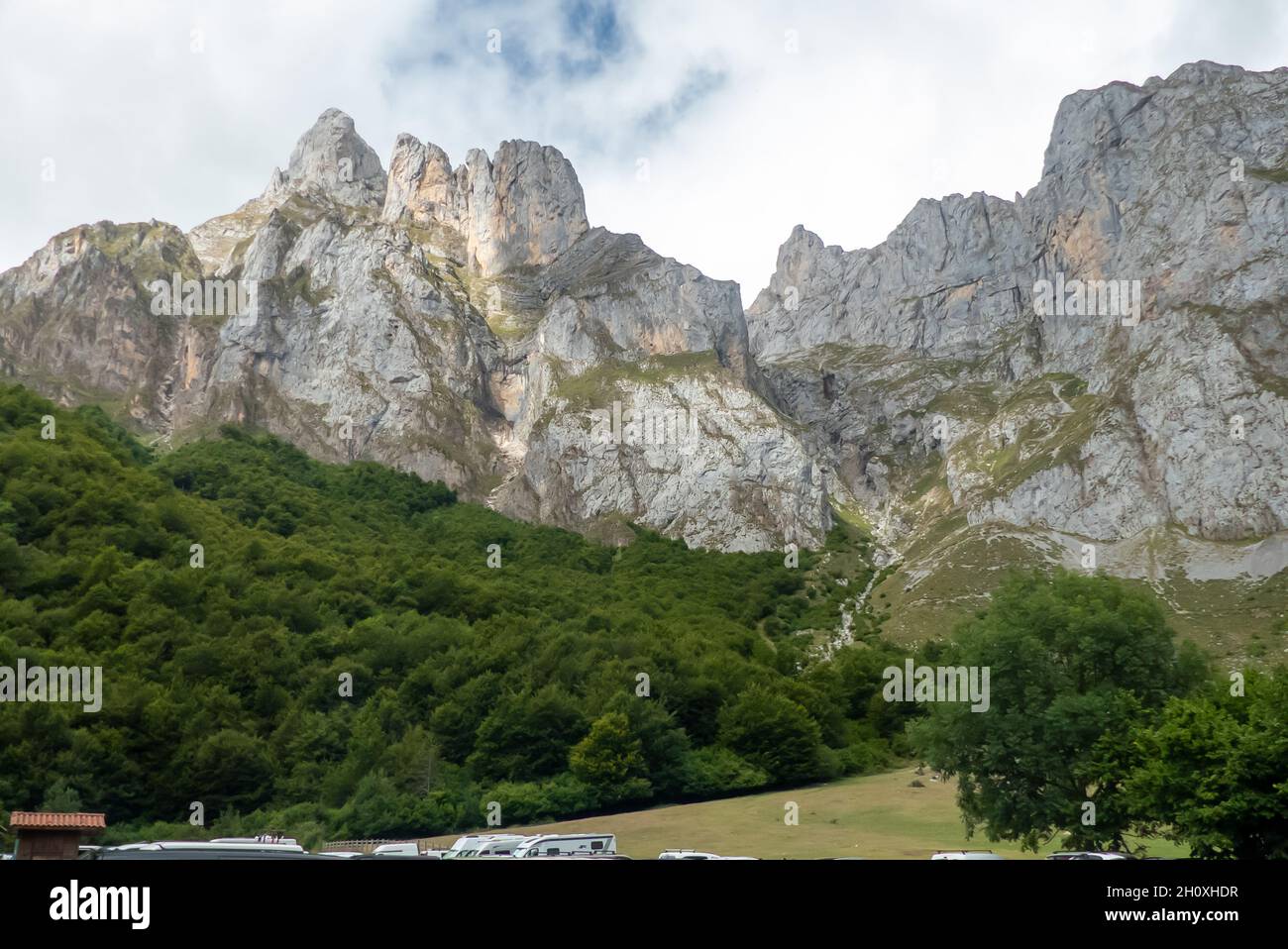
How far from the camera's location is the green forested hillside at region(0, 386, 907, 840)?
205 ft

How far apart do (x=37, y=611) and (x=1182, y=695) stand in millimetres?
73014

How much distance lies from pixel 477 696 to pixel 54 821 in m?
52.8

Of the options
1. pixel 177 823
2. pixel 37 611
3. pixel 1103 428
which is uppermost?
pixel 1103 428

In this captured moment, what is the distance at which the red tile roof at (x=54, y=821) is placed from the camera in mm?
25281

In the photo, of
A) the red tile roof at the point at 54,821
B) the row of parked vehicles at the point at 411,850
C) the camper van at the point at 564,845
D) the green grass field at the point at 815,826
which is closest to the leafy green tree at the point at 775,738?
the green grass field at the point at 815,826

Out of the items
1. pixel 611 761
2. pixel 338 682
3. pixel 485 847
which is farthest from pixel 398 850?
pixel 338 682

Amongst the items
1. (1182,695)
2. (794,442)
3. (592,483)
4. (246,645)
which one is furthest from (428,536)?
(1182,695)

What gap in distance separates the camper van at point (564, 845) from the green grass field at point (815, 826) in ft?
48.9

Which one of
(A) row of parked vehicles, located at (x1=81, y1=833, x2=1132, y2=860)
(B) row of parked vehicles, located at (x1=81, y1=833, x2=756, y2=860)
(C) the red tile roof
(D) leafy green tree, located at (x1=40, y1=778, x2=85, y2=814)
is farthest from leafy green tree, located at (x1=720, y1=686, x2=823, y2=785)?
(C) the red tile roof

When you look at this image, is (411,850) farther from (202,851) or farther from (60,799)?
(60,799)

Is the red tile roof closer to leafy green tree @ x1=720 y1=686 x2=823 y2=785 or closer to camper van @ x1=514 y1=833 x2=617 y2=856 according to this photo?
camper van @ x1=514 y1=833 x2=617 y2=856

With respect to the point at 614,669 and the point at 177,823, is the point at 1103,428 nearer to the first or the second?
the point at 614,669
